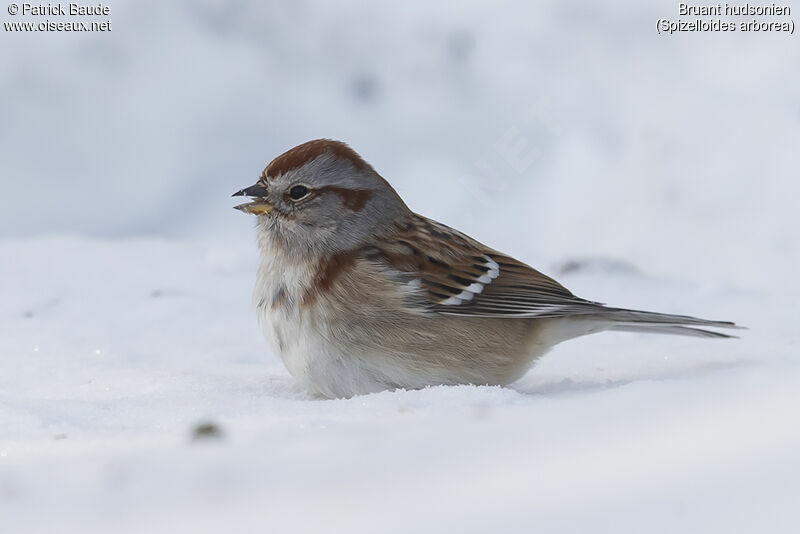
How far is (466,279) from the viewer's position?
4.59m

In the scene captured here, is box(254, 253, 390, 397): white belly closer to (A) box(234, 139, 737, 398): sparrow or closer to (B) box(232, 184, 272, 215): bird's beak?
(A) box(234, 139, 737, 398): sparrow

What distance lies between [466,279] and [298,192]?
810mm

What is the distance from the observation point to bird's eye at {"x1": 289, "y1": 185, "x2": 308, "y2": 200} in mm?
4676

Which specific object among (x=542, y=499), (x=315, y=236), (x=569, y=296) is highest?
(x=315, y=236)

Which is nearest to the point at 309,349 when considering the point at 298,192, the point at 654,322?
the point at 298,192

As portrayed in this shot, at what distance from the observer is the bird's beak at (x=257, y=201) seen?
4691 mm

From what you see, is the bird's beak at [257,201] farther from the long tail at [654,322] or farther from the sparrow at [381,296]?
the long tail at [654,322]

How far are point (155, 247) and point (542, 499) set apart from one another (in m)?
5.52

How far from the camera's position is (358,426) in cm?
349

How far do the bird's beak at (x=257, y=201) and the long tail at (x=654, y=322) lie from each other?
147 cm

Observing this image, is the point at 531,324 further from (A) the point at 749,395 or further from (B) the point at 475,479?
(B) the point at 475,479

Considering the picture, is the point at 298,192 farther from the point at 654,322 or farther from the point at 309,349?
the point at 654,322

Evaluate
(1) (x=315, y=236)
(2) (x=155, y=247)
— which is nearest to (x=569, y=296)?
(1) (x=315, y=236)

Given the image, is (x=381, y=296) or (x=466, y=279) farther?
(x=466, y=279)
